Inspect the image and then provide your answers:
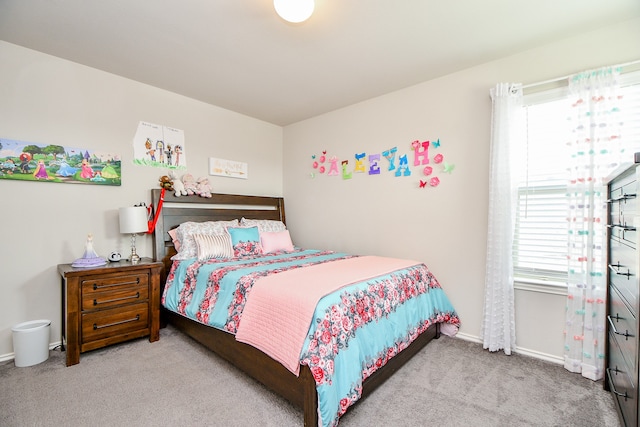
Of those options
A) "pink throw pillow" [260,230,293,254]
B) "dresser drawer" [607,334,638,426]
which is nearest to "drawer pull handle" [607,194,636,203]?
"dresser drawer" [607,334,638,426]

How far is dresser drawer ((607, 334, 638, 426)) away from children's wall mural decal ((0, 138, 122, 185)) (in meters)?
3.84

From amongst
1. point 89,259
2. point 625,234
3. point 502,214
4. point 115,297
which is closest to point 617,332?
point 625,234

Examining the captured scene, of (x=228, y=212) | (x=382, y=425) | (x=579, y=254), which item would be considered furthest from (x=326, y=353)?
(x=228, y=212)

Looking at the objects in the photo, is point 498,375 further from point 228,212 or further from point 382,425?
point 228,212

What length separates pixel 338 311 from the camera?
1.66 metres

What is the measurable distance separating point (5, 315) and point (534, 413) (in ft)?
12.5

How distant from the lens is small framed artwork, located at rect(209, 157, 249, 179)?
12.0 ft

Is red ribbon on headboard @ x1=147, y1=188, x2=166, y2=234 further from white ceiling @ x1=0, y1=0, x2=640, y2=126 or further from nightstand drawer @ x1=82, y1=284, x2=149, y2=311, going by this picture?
white ceiling @ x1=0, y1=0, x2=640, y2=126

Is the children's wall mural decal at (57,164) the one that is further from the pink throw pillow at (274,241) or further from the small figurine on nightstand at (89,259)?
the pink throw pillow at (274,241)

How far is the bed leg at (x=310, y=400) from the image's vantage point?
4.91 ft

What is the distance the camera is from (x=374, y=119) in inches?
134

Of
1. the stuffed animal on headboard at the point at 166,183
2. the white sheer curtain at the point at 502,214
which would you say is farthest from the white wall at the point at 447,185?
the stuffed animal on headboard at the point at 166,183

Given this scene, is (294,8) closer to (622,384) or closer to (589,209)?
(589,209)

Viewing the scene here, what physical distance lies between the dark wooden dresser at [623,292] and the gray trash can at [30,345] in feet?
A: 11.8
